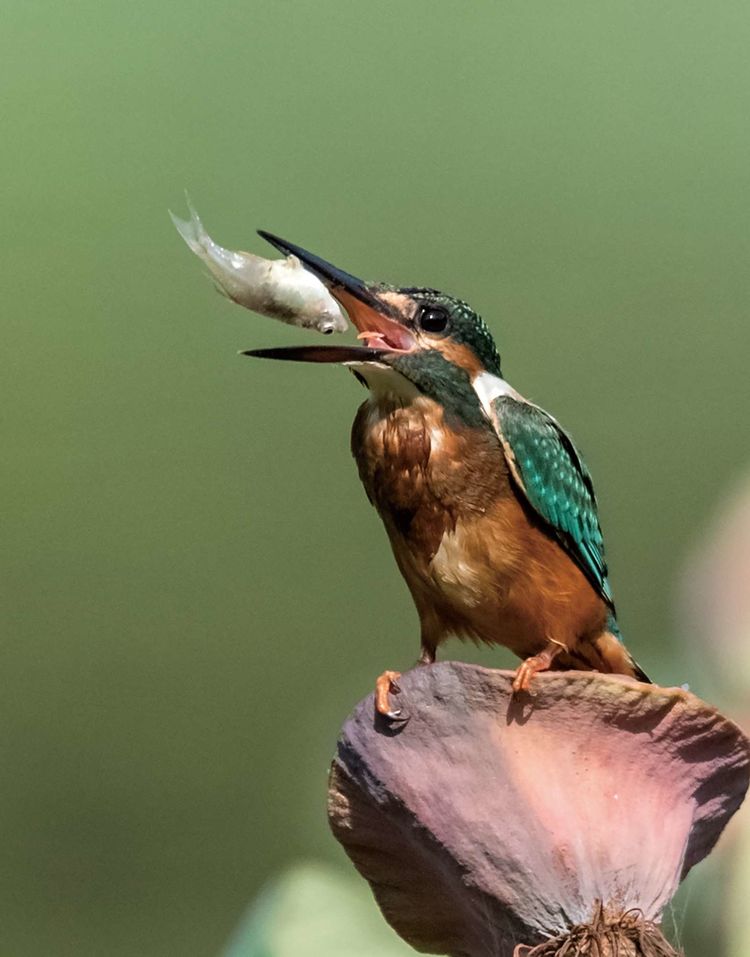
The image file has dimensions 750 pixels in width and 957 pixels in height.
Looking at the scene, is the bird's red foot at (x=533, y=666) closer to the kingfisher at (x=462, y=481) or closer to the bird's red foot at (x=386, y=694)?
the kingfisher at (x=462, y=481)

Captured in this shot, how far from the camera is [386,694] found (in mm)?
1382

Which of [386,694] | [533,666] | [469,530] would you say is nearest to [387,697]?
[386,694]

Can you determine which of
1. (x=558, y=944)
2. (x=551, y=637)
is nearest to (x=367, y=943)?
(x=551, y=637)

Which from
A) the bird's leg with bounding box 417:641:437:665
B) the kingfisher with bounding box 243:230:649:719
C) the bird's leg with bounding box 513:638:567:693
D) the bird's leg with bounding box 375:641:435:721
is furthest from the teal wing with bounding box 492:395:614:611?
the bird's leg with bounding box 375:641:435:721

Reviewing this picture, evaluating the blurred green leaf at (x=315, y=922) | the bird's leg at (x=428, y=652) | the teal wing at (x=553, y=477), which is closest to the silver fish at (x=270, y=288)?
the teal wing at (x=553, y=477)

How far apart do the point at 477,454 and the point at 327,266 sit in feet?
1.00

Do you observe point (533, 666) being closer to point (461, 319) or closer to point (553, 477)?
point (553, 477)

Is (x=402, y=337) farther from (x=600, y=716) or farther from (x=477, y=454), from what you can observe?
(x=600, y=716)

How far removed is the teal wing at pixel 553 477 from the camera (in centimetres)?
166

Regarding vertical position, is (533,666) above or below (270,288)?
below

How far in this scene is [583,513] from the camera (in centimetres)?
177

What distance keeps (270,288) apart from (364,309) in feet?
0.43

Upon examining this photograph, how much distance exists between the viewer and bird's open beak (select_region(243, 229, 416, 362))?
1661 mm

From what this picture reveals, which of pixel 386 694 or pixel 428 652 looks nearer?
pixel 386 694
